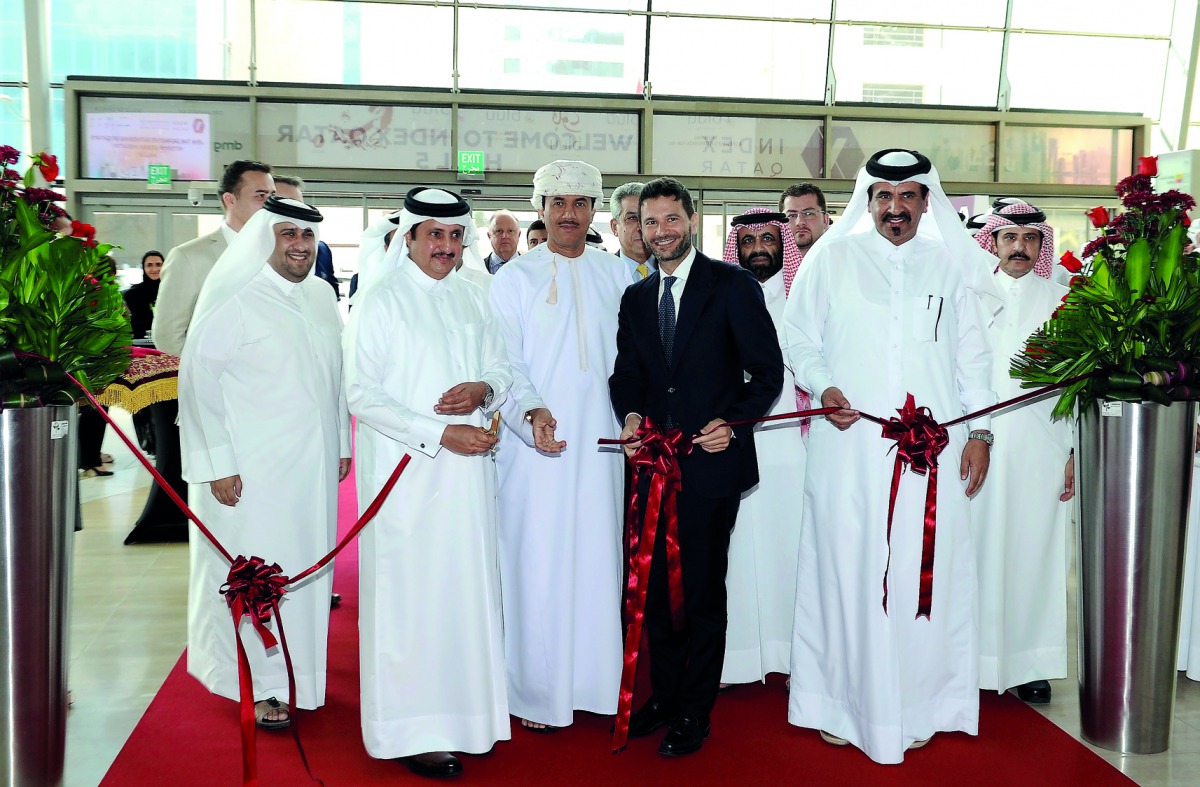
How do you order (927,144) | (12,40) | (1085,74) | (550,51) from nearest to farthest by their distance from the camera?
1. (12,40)
2. (550,51)
3. (927,144)
4. (1085,74)

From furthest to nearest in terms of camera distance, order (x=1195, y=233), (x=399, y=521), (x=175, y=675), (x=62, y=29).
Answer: (x=62, y=29), (x=1195, y=233), (x=175, y=675), (x=399, y=521)

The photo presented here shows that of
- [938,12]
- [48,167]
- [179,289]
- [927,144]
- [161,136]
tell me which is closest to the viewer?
[48,167]

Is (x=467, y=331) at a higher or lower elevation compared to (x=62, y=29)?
lower

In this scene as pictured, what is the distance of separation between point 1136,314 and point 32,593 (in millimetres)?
3238

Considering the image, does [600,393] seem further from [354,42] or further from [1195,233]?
[354,42]

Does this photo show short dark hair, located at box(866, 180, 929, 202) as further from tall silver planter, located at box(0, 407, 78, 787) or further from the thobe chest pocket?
tall silver planter, located at box(0, 407, 78, 787)

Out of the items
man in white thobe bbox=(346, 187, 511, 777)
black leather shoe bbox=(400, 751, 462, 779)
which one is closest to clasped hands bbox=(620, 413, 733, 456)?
man in white thobe bbox=(346, 187, 511, 777)

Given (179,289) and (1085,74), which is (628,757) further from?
(1085,74)

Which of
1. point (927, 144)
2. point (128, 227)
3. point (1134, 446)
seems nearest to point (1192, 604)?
point (1134, 446)

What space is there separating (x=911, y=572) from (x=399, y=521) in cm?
159

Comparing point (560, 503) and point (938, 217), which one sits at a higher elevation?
point (938, 217)

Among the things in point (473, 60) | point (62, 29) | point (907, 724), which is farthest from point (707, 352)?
point (62, 29)

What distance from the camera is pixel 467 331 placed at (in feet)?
11.1

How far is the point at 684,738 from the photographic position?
334 cm
